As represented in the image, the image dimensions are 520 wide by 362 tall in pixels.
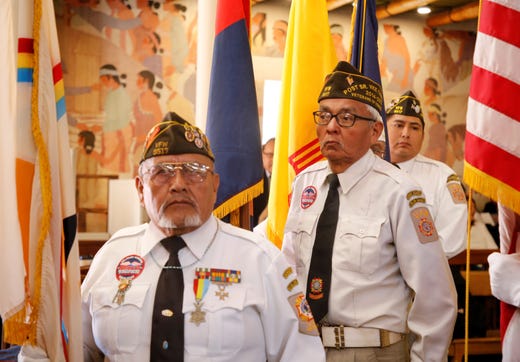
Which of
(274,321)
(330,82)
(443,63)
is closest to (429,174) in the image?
(330,82)

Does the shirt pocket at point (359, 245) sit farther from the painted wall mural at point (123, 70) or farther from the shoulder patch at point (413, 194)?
the painted wall mural at point (123, 70)

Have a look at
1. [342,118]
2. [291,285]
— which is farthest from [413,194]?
[291,285]

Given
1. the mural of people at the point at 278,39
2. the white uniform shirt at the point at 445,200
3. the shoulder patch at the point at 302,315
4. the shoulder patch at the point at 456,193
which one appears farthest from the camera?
the mural of people at the point at 278,39

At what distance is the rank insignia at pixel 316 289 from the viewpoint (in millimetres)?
2693

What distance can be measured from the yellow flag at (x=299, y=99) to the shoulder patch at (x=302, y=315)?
1303 mm

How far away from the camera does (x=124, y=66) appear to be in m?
8.98

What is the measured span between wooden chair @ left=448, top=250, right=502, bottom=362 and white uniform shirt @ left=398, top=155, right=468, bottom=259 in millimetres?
1373

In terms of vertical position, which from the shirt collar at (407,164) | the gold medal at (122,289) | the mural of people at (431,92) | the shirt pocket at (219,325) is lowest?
the shirt pocket at (219,325)

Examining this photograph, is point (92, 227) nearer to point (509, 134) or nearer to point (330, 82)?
point (330, 82)

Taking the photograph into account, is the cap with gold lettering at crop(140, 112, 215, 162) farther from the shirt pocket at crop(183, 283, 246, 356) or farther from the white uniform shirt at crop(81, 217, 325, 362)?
the shirt pocket at crop(183, 283, 246, 356)

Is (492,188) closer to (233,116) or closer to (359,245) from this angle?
(359,245)

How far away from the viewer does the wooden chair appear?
5438 mm

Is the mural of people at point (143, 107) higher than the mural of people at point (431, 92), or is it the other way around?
the mural of people at point (431, 92)

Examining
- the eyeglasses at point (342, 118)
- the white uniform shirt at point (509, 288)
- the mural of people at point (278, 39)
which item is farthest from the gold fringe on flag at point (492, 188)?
the mural of people at point (278, 39)
